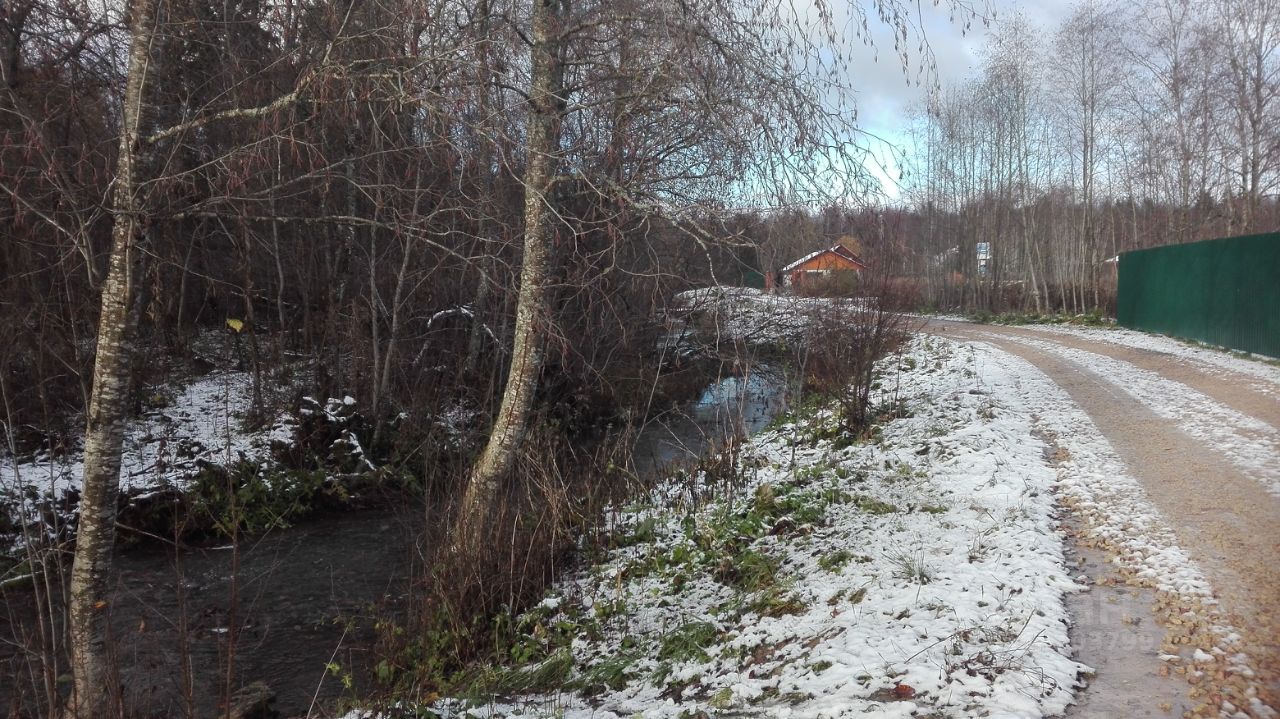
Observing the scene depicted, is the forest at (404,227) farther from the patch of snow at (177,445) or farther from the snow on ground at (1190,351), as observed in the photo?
the snow on ground at (1190,351)

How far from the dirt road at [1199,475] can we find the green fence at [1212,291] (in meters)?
1.02

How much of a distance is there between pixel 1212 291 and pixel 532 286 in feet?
45.4

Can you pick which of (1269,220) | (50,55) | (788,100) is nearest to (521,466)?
(788,100)

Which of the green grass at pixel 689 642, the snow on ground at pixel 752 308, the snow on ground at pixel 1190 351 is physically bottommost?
the green grass at pixel 689 642

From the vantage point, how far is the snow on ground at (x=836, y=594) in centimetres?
406

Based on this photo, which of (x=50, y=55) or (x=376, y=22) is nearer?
(x=376, y=22)

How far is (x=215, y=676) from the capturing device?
6492mm

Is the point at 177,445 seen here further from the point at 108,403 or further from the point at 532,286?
the point at 532,286

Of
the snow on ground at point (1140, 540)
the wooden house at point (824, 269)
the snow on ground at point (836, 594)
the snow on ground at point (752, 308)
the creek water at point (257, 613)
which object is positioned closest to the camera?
the snow on ground at point (1140, 540)

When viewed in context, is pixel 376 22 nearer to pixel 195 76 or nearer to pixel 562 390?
pixel 195 76

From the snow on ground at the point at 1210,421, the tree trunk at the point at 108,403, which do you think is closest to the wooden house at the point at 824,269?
the snow on ground at the point at 1210,421

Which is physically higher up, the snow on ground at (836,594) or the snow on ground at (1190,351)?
the snow on ground at (1190,351)

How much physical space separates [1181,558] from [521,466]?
554cm

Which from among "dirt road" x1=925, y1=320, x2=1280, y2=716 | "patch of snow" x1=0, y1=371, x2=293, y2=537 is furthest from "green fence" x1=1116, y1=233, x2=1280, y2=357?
"patch of snow" x1=0, y1=371, x2=293, y2=537
